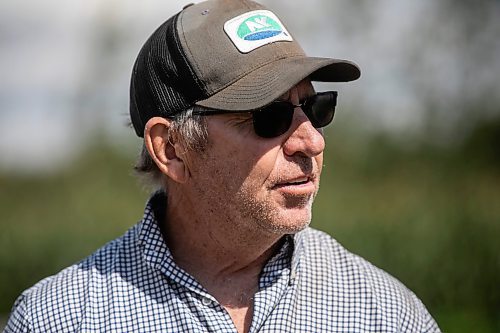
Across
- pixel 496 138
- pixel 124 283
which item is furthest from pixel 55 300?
pixel 496 138

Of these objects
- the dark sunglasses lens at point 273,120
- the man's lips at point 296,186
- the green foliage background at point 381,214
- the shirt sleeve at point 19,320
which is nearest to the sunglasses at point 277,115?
the dark sunglasses lens at point 273,120

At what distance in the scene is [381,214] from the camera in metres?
5.61

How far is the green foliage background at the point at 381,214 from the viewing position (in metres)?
5.18

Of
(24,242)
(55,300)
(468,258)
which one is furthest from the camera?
(24,242)

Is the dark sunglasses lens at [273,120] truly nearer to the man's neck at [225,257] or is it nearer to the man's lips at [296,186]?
the man's lips at [296,186]

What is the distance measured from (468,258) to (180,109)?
10.5ft

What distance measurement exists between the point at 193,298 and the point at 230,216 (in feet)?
0.84

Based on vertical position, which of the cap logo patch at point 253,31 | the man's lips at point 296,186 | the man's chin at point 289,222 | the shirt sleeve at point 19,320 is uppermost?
the cap logo patch at point 253,31

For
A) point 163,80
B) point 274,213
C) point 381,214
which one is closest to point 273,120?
point 274,213

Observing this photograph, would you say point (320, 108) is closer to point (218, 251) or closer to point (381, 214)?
point (218, 251)

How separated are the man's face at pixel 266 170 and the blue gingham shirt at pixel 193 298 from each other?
0.67 ft

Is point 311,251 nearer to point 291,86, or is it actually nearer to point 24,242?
point 291,86

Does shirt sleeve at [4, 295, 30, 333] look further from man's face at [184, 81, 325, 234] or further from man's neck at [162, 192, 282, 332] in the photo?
man's face at [184, 81, 325, 234]

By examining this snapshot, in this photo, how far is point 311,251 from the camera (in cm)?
263
